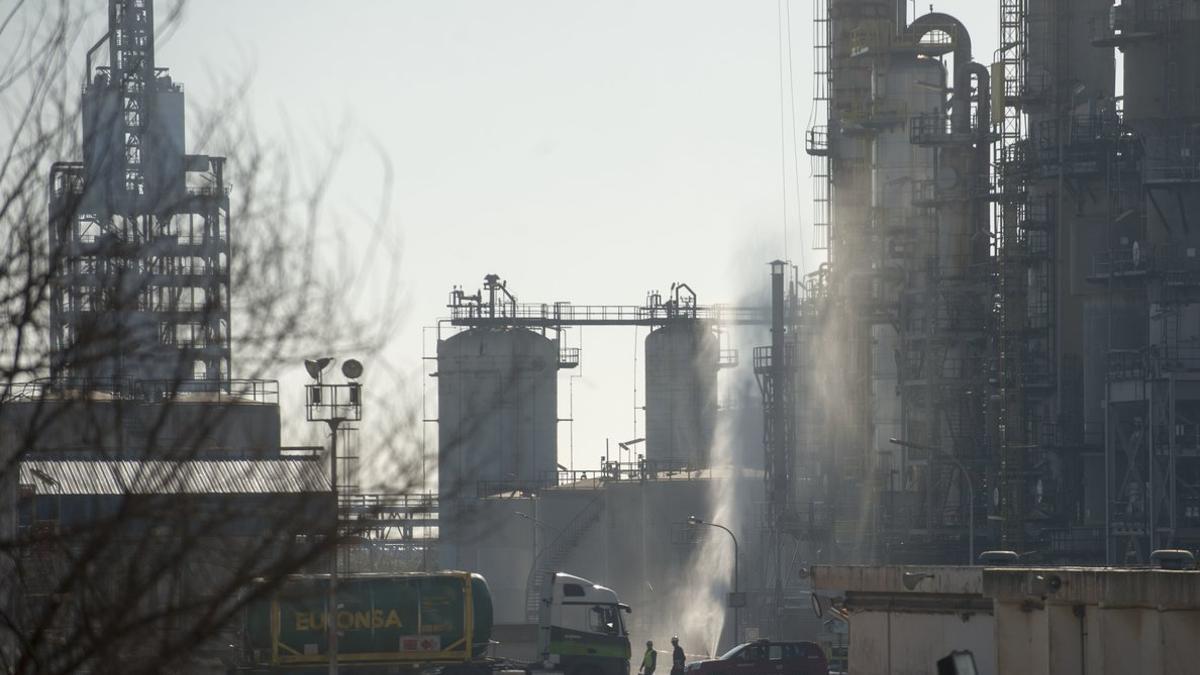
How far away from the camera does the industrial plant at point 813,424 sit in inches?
471

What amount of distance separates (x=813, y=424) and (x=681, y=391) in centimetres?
1996

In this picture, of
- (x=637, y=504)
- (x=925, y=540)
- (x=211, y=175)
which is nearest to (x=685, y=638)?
(x=637, y=504)

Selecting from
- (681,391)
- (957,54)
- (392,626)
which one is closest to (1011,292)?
(957,54)

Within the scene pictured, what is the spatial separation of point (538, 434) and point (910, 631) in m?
63.2

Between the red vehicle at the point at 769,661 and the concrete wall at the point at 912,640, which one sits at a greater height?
the concrete wall at the point at 912,640

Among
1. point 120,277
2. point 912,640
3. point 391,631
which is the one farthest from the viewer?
point 391,631

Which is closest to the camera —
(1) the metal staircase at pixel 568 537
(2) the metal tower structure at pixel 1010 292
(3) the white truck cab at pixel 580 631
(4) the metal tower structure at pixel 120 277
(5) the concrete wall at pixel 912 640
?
(4) the metal tower structure at pixel 120 277

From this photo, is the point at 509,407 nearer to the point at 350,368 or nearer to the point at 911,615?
the point at 911,615

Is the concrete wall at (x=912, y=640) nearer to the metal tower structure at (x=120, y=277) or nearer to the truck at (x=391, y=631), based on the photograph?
the truck at (x=391, y=631)

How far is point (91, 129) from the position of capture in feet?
40.4

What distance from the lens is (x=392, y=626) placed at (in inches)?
1693

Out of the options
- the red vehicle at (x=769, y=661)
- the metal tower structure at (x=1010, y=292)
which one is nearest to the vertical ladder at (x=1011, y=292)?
the metal tower structure at (x=1010, y=292)

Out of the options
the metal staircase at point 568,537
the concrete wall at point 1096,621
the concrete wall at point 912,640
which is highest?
the concrete wall at point 1096,621

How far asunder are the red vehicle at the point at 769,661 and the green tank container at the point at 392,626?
5507 mm
